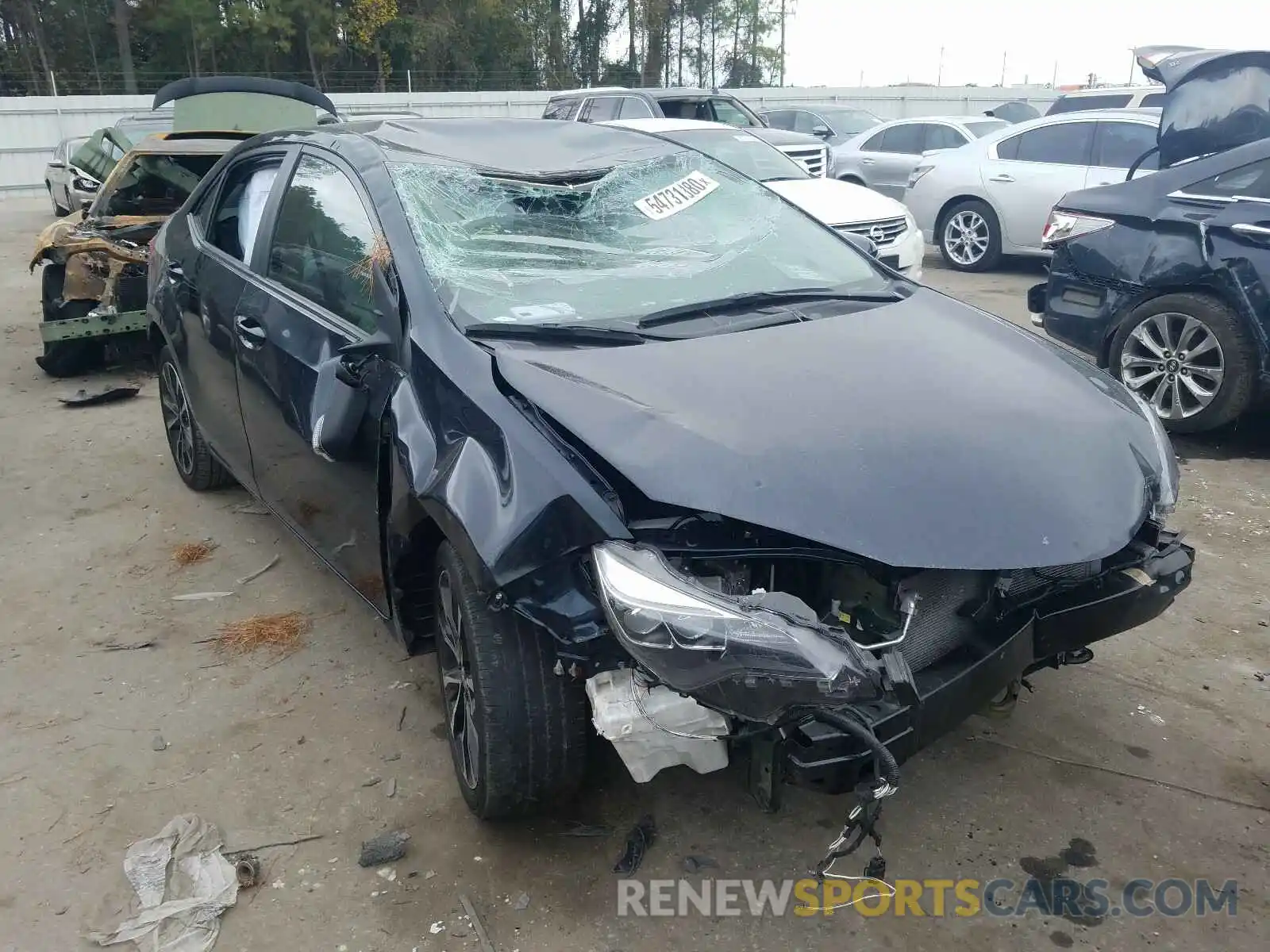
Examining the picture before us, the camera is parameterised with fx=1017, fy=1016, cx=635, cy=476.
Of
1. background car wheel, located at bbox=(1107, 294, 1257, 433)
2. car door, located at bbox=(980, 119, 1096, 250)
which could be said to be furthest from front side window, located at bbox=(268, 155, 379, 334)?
car door, located at bbox=(980, 119, 1096, 250)

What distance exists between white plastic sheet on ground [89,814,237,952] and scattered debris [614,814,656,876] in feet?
3.18

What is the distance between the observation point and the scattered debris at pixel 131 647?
3.71 m

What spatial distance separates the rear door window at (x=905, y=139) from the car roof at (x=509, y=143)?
10.8 meters

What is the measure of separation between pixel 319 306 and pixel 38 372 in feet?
18.4

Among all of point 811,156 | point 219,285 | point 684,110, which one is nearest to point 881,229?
point 811,156

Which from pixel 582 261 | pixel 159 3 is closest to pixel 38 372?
pixel 582 261

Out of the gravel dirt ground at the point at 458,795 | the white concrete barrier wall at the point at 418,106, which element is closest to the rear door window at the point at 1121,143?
the gravel dirt ground at the point at 458,795

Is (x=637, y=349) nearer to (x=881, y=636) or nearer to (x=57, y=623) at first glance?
(x=881, y=636)

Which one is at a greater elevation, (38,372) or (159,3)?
(159,3)

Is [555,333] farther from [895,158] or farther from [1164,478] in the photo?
[895,158]

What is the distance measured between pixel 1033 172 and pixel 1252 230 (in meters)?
5.57

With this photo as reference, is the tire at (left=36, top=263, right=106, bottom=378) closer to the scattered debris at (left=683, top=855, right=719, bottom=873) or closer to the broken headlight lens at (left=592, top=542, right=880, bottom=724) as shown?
the scattered debris at (left=683, top=855, right=719, bottom=873)

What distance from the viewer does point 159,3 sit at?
31.7 metres

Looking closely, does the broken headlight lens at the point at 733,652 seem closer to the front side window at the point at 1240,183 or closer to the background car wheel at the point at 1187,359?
the background car wheel at the point at 1187,359
